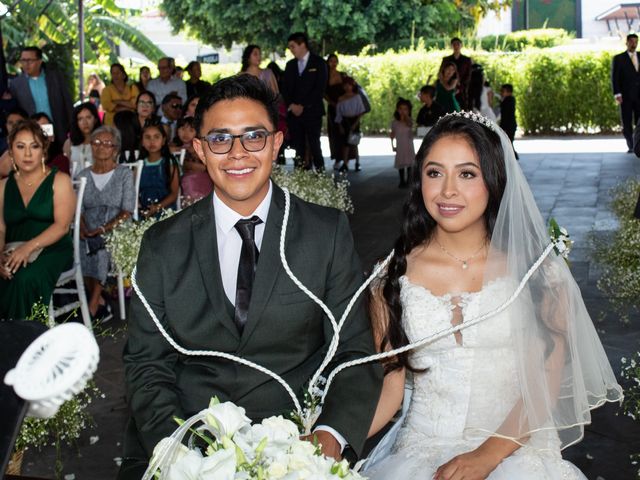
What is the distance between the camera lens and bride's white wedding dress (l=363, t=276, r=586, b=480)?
3111mm

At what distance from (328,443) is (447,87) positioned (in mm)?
12589

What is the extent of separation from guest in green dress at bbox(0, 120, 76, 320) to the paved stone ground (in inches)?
26.2

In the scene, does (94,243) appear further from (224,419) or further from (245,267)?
(224,419)

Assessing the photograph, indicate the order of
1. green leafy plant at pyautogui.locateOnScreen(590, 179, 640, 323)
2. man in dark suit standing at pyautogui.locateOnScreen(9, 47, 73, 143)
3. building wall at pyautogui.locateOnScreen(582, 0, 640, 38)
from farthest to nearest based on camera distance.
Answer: building wall at pyautogui.locateOnScreen(582, 0, 640, 38), man in dark suit standing at pyautogui.locateOnScreen(9, 47, 73, 143), green leafy plant at pyautogui.locateOnScreen(590, 179, 640, 323)

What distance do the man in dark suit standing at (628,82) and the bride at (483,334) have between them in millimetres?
15015

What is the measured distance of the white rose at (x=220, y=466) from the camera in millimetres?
1971

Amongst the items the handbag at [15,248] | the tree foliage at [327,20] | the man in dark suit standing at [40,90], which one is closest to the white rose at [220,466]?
the handbag at [15,248]

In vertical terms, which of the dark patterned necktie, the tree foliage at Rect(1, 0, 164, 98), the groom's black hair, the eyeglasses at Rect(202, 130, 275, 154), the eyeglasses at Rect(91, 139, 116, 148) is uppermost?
the tree foliage at Rect(1, 0, 164, 98)

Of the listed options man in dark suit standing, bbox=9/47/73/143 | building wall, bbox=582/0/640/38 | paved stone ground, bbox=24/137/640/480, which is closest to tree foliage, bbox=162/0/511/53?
paved stone ground, bbox=24/137/640/480

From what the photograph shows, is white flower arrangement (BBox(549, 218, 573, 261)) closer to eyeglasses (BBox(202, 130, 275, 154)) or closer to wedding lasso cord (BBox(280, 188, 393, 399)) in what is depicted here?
wedding lasso cord (BBox(280, 188, 393, 399))

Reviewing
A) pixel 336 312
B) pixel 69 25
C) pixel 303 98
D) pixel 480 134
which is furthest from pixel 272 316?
pixel 69 25

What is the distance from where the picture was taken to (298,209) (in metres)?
3.09

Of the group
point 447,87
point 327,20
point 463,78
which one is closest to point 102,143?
point 447,87

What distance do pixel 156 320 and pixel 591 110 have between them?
21.1 m
